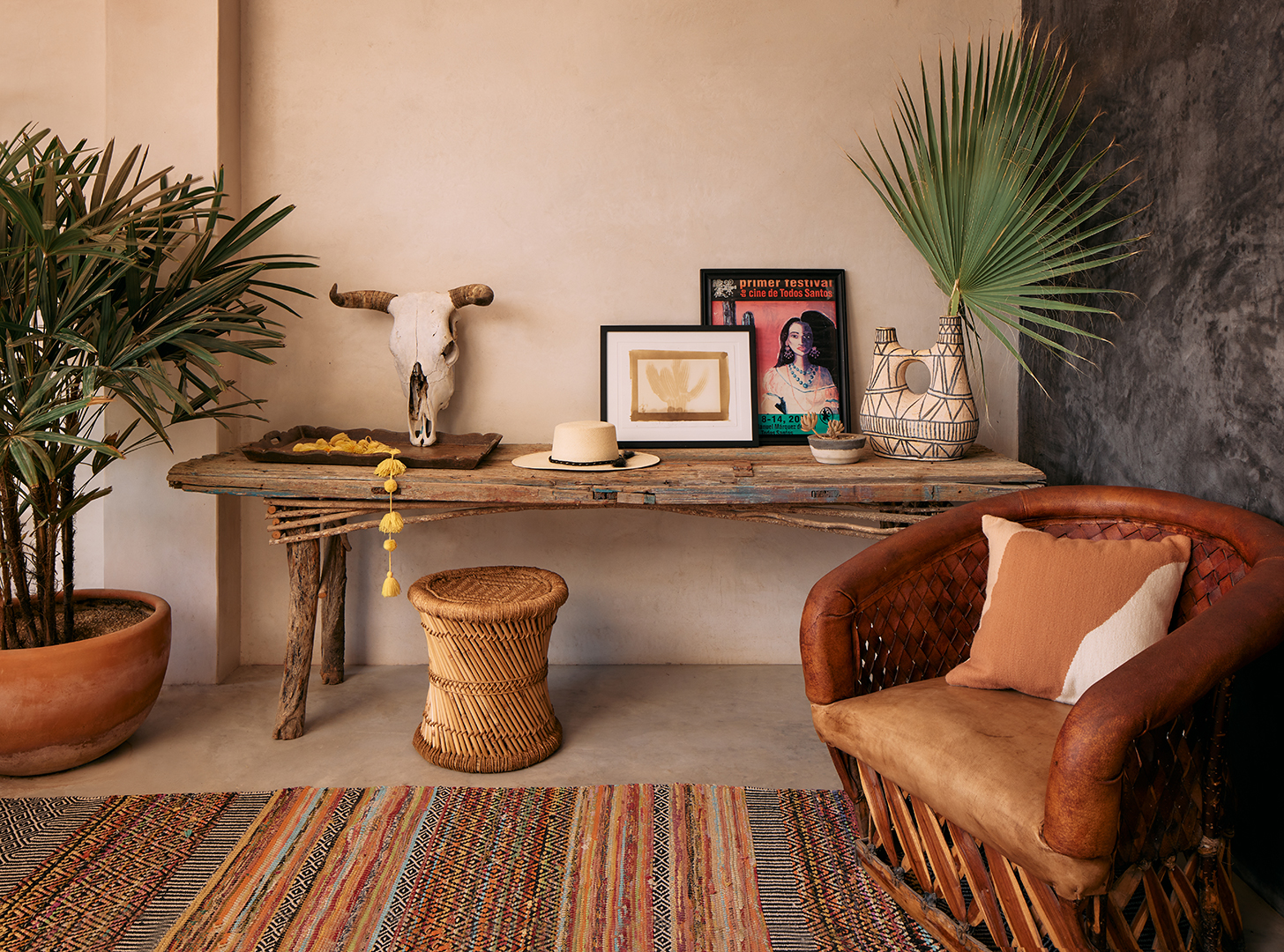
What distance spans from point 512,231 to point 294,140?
804 mm

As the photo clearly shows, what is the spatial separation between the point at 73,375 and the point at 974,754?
2.36 metres

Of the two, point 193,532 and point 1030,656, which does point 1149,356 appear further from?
point 193,532

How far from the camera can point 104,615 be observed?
262 centimetres

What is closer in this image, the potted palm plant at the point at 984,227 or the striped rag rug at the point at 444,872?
the striped rag rug at the point at 444,872

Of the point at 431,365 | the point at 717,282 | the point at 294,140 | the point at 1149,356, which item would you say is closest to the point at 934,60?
the point at 717,282

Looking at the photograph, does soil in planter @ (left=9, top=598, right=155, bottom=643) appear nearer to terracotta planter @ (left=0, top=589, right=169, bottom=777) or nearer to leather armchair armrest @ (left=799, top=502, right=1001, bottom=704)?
terracotta planter @ (left=0, top=589, right=169, bottom=777)

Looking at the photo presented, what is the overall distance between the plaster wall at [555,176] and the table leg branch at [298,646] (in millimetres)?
592

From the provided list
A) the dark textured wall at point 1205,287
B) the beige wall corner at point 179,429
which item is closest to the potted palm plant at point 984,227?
the dark textured wall at point 1205,287

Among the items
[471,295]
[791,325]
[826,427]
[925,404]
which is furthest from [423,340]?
[925,404]

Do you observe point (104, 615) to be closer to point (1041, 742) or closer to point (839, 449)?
point (839, 449)

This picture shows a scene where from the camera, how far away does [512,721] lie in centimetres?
239

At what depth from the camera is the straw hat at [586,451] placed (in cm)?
249

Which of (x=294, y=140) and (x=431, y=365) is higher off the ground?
(x=294, y=140)

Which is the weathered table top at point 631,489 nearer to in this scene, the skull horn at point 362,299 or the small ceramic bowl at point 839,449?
the small ceramic bowl at point 839,449
